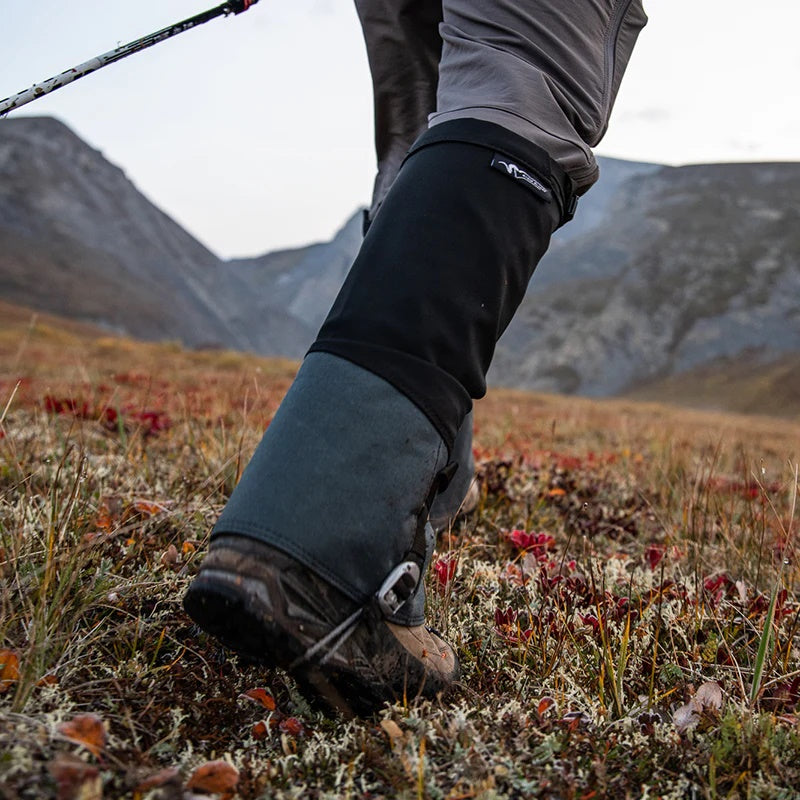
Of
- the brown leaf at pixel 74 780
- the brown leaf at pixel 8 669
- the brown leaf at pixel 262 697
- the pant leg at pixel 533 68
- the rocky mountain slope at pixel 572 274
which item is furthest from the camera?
the rocky mountain slope at pixel 572 274

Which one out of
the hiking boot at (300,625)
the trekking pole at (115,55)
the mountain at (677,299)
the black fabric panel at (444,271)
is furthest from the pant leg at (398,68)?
the mountain at (677,299)

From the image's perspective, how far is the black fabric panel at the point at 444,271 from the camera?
1.20m

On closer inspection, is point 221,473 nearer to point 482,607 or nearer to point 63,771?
point 482,607

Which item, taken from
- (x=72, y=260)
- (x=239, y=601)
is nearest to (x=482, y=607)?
(x=239, y=601)

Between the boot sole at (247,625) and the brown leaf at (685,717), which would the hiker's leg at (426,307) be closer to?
the boot sole at (247,625)

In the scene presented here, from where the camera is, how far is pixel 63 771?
2.81 feet

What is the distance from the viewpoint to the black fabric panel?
1.20 meters

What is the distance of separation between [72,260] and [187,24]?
6839cm

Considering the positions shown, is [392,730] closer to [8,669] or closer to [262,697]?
[262,697]

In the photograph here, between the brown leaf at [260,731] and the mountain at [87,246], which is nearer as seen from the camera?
the brown leaf at [260,731]

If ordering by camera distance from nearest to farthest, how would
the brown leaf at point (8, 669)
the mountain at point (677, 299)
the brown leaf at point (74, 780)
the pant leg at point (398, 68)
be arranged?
the brown leaf at point (74, 780), the brown leaf at point (8, 669), the pant leg at point (398, 68), the mountain at point (677, 299)

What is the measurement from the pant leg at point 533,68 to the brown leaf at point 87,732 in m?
1.25

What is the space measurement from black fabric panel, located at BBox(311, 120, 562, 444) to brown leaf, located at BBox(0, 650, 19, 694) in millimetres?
734

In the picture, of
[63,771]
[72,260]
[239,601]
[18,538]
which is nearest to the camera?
[63,771]
